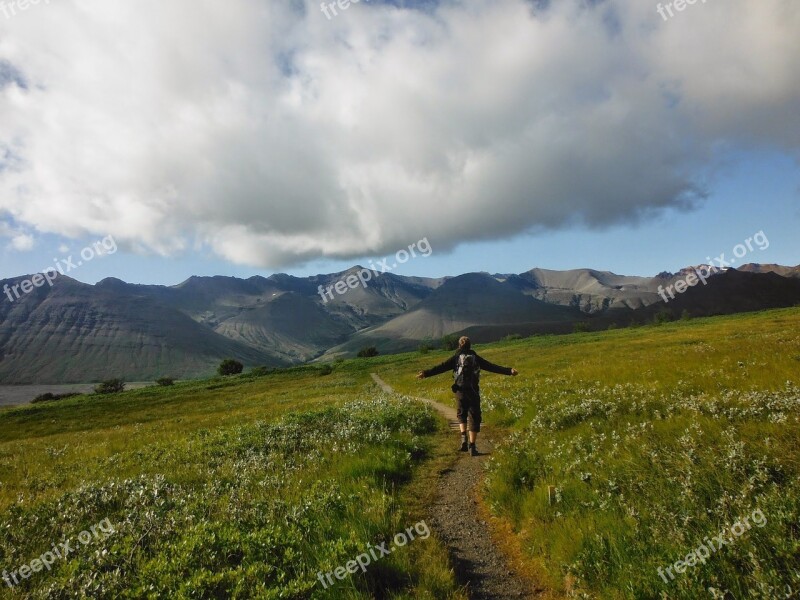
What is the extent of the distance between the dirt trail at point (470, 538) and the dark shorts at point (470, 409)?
58.1 inches

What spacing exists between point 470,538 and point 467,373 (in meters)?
6.47

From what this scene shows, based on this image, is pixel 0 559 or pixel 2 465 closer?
pixel 0 559

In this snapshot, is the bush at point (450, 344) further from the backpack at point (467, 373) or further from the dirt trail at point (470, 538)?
the dirt trail at point (470, 538)

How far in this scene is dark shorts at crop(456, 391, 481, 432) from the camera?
42.4ft

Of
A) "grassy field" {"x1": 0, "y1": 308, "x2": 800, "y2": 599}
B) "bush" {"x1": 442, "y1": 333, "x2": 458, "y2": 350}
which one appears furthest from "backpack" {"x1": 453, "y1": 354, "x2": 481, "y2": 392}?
"bush" {"x1": 442, "y1": 333, "x2": 458, "y2": 350}

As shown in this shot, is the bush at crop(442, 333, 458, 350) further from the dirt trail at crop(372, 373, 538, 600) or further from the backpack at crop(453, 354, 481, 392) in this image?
the dirt trail at crop(372, 373, 538, 600)

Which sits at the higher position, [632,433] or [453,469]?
[632,433]

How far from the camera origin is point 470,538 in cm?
735

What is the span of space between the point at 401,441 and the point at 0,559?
934cm

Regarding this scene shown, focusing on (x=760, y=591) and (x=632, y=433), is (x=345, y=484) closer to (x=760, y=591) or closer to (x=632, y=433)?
(x=632, y=433)

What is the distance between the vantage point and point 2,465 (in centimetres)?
1764

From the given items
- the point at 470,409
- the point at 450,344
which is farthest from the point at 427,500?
the point at 450,344

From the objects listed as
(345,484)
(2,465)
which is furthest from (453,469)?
(2,465)

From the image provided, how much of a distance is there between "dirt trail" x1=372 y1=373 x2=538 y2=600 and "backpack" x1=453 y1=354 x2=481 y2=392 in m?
2.56
